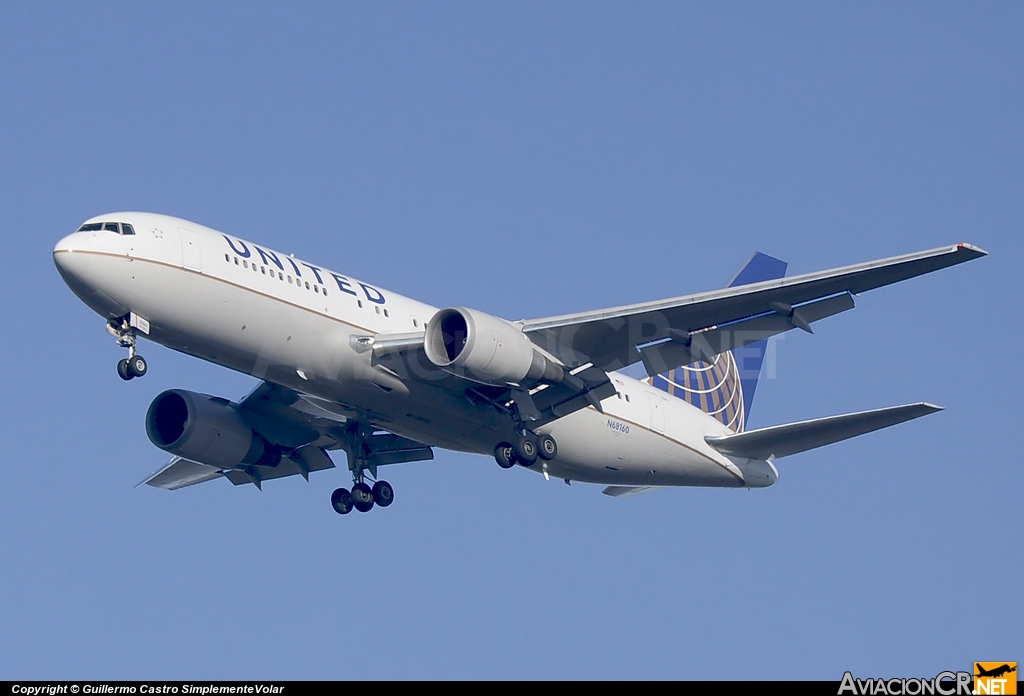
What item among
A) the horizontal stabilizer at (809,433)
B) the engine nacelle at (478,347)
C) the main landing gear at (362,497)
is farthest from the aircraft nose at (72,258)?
the horizontal stabilizer at (809,433)

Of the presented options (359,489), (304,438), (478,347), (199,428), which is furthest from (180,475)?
(478,347)

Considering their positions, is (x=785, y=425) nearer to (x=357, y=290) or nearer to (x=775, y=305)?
(x=775, y=305)

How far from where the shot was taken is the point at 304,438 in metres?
34.8

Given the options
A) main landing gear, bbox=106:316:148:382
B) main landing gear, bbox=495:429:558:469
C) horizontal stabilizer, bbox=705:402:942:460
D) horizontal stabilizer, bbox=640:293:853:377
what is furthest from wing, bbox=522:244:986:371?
main landing gear, bbox=106:316:148:382

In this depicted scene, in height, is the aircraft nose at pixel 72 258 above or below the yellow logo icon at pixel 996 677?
above

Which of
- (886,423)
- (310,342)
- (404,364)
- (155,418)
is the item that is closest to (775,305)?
(886,423)

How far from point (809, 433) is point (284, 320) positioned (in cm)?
1292

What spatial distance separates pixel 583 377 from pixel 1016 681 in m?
12.0

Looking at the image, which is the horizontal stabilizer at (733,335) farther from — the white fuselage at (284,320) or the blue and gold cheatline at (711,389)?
the blue and gold cheatline at (711,389)

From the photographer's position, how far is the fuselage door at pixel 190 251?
2817cm

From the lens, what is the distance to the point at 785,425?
32.9 m

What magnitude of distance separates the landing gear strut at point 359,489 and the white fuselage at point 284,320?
97.6 inches

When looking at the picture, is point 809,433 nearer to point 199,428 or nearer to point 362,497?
point 362,497

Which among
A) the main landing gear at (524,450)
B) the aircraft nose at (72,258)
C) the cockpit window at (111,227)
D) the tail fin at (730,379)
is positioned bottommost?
the main landing gear at (524,450)
